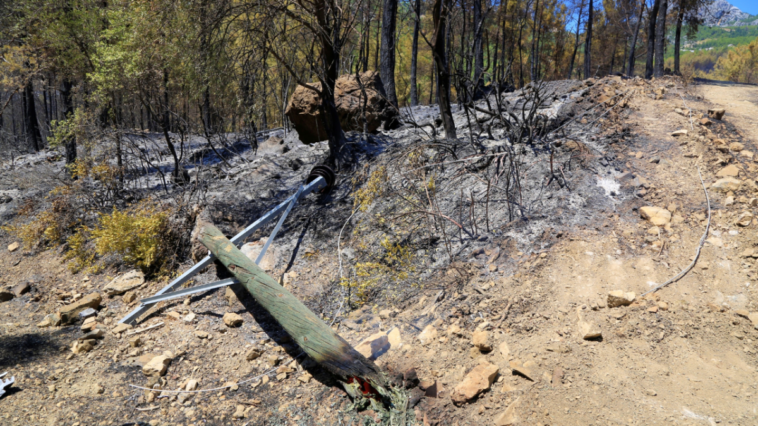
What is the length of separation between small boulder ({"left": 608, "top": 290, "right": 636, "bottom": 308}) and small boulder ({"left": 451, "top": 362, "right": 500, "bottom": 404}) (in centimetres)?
110

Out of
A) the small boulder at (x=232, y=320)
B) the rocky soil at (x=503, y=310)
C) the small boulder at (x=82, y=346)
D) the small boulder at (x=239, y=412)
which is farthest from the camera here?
the small boulder at (x=232, y=320)

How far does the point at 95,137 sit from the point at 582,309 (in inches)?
361

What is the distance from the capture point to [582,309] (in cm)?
325

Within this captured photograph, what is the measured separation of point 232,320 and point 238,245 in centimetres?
129

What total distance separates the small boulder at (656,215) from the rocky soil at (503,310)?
0.05 ft

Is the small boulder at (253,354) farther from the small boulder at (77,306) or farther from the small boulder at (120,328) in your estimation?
the small boulder at (77,306)

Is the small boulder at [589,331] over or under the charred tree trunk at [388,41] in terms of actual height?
under

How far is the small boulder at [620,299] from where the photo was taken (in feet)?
10.4

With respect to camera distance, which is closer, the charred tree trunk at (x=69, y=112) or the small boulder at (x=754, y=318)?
the small boulder at (x=754, y=318)

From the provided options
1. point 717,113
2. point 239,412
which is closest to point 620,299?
point 239,412

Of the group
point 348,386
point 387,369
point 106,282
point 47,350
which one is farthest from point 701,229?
point 106,282

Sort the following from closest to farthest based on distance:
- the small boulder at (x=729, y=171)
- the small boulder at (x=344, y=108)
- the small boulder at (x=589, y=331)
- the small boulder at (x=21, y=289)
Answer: the small boulder at (x=589, y=331), the small boulder at (x=729, y=171), the small boulder at (x=21, y=289), the small boulder at (x=344, y=108)

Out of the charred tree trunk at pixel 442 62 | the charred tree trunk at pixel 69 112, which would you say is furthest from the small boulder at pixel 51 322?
the charred tree trunk at pixel 69 112

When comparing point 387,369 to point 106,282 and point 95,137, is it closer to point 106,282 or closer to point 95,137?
point 106,282
